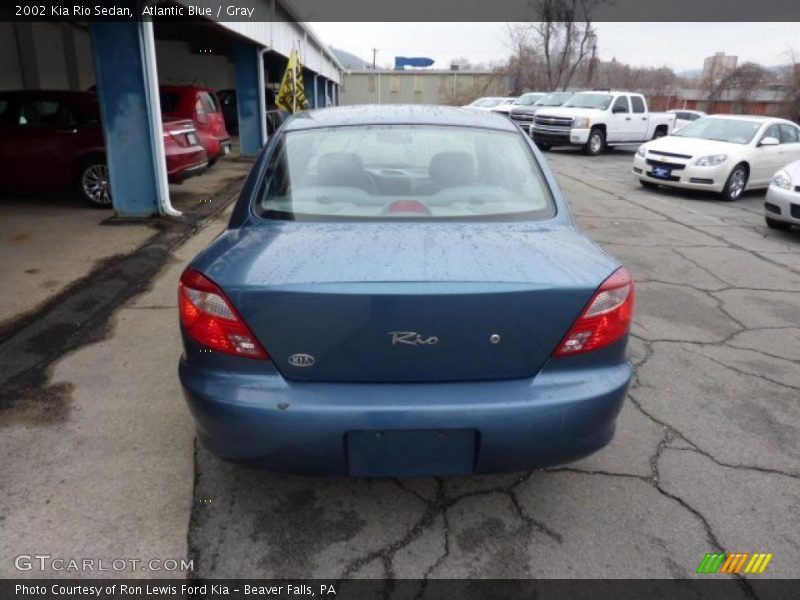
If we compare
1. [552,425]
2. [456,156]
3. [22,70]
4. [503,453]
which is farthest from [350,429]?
[22,70]

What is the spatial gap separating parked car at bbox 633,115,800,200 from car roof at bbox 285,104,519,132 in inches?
348

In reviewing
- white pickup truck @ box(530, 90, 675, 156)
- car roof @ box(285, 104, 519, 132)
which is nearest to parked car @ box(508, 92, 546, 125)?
white pickup truck @ box(530, 90, 675, 156)

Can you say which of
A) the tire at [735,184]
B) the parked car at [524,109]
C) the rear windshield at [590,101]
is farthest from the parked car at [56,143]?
the parked car at [524,109]

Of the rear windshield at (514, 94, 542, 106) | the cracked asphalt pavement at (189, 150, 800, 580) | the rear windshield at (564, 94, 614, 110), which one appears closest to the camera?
the cracked asphalt pavement at (189, 150, 800, 580)

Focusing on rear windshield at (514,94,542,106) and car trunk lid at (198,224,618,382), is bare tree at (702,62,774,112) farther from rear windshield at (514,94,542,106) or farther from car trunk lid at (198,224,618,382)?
car trunk lid at (198,224,618,382)

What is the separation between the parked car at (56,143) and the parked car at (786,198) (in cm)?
823

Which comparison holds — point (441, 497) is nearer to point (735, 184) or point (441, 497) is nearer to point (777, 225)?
point (777, 225)

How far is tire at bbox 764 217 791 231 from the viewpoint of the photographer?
8.26 meters

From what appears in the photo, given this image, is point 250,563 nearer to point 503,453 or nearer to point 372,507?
point 372,507

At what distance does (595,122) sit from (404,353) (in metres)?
18.1

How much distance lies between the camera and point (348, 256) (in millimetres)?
2125

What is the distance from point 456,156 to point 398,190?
1.23 feet

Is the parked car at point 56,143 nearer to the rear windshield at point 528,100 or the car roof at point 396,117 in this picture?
the car roof at point 396,117

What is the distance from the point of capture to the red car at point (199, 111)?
403 inches
